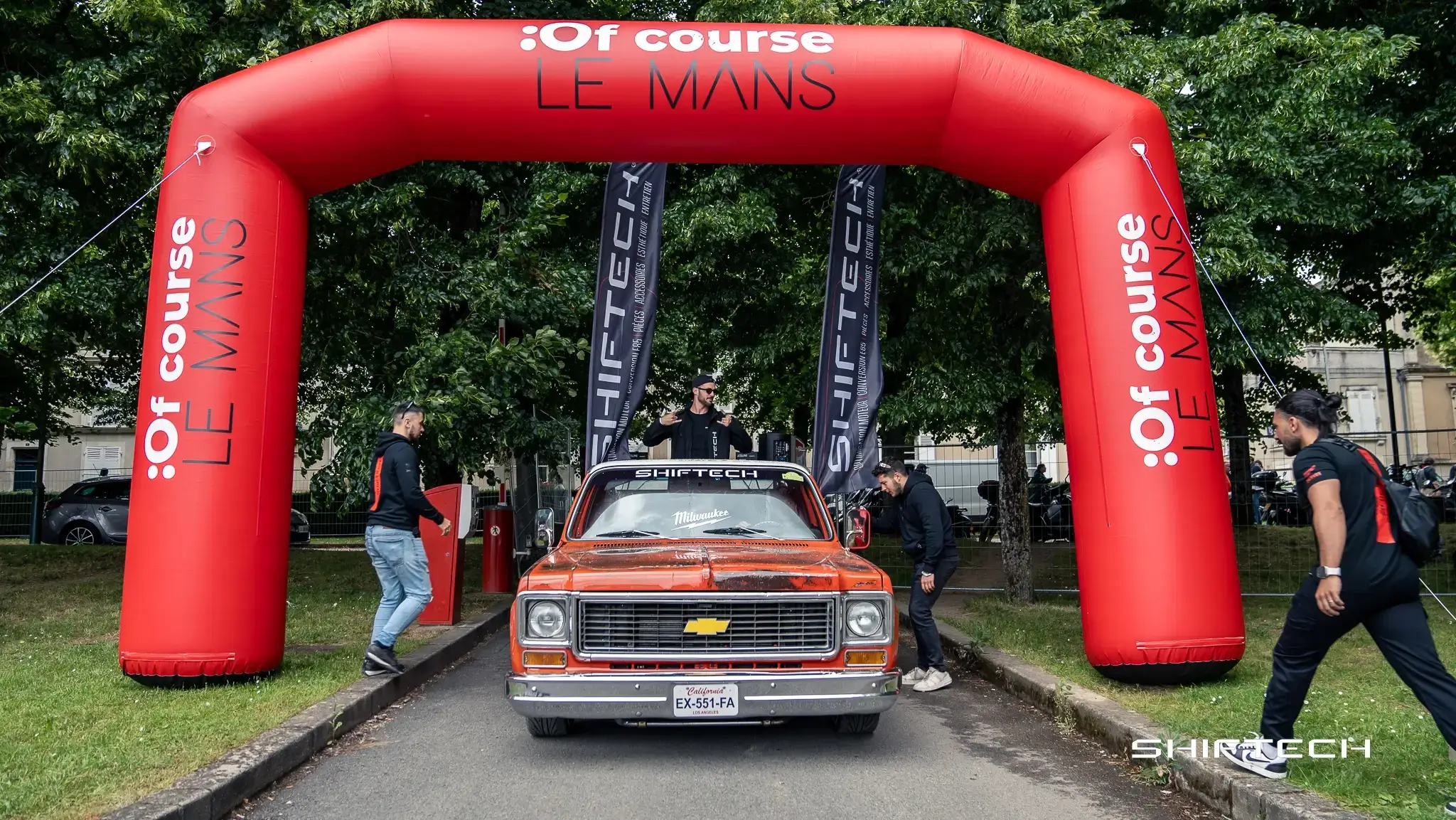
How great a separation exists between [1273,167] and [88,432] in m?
45.3

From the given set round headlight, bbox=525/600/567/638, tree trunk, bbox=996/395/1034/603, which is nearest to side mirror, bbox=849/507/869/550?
round headlight, bbox=525/600/567/638

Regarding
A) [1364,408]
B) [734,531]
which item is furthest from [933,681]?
[1364,408]

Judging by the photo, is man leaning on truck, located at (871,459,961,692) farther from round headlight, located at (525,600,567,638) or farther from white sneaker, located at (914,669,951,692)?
round headlight, located at (525,600,567,638)

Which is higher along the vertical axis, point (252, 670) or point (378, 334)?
point (378, 334)

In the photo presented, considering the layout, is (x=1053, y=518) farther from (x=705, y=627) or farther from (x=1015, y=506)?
(x=705, y=627)

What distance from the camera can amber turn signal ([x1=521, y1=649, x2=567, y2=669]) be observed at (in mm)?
5602

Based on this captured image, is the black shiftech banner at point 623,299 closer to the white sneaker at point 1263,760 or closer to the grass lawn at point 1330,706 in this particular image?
the grass lawn at point 1330,706

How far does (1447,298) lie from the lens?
16.4 metres

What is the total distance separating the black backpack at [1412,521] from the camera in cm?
459

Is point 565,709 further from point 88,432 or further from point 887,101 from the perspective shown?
point 88,432

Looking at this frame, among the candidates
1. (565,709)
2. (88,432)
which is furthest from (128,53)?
(88,432)

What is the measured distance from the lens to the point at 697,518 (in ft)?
23.2

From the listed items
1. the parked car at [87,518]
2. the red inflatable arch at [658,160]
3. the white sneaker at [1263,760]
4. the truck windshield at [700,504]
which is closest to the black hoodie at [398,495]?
the red inflatable arch at [658,160]

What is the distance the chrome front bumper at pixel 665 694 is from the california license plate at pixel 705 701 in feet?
0.07
